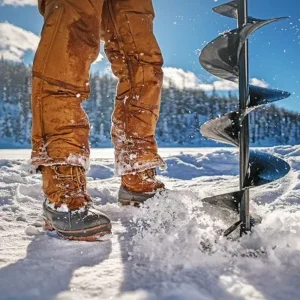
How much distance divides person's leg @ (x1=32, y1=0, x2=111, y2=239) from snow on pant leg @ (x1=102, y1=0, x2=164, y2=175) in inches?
19.2

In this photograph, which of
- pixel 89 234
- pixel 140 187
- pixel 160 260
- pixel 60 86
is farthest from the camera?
pixel 140 187

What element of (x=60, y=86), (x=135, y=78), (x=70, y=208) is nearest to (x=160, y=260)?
(x=70, y=208)

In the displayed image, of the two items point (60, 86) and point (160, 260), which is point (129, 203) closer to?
point (60, 86)

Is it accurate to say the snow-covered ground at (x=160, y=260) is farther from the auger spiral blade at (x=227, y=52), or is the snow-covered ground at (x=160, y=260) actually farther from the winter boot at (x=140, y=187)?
the auger spiral blade at (x=227, y=52)

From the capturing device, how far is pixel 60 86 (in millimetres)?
1681

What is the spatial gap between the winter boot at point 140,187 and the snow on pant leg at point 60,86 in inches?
21.9

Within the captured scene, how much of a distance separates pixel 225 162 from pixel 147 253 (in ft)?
14.2

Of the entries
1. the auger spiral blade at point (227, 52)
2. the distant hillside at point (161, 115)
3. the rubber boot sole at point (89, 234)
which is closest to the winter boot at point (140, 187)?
the rubber boot sole at point (89, 234)

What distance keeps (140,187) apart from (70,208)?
0.68 meters

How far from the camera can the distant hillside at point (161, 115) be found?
6606 centimetres

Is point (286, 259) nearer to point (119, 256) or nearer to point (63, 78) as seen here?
point (119, 256)

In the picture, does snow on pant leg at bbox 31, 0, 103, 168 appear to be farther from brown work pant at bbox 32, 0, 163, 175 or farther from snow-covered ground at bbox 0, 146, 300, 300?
snow-covered ground at bbox 0, 146, 300, 300

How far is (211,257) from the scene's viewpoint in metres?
1.16

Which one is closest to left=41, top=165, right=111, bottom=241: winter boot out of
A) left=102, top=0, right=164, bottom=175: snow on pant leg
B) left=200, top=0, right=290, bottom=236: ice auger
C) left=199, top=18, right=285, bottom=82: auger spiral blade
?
left=200, top=0, right=290, bottom=236: ice auger
